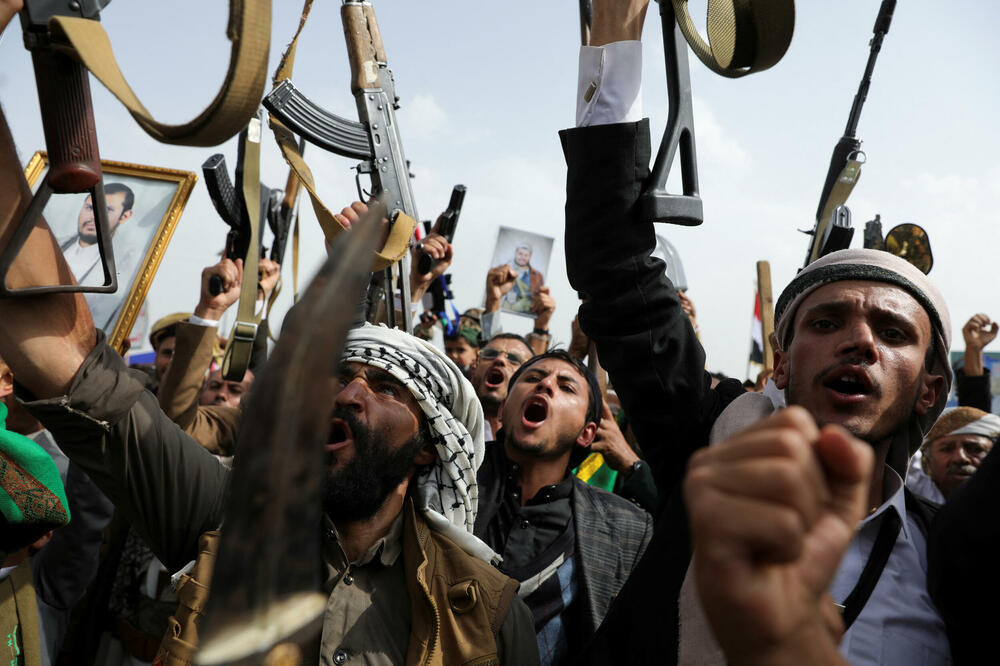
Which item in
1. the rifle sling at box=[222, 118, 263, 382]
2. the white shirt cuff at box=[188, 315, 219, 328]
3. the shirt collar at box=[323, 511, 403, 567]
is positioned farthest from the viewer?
the rifle sling at box=[222, 118, 263, 382]

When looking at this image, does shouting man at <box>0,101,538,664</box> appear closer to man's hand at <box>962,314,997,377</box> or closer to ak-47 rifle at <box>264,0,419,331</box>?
ak-47 rifle at <box>264,0,419,331</box>

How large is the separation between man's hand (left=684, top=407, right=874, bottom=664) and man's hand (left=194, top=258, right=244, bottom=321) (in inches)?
116

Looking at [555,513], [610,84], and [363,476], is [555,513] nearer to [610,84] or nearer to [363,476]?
[363,476]

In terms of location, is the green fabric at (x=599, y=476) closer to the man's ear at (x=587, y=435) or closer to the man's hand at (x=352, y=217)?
the man's ear at (x=587, y=435)

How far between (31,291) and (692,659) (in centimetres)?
139

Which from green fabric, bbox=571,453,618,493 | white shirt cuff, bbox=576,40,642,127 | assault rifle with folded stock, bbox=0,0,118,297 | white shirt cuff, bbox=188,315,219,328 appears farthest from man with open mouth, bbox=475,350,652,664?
assault rifle with folded stock, bbox=0,0,118,297

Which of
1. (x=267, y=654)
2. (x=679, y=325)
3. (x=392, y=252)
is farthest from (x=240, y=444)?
(x=392, y=252)

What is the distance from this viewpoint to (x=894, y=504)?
5.72 feet

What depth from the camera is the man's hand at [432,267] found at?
4.16 m

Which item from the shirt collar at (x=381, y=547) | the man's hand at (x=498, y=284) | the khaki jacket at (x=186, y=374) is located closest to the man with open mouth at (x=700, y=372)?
the shirt collar at (x=381, y=547)

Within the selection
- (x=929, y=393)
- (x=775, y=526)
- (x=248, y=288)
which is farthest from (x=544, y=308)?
(x=775, y=526)

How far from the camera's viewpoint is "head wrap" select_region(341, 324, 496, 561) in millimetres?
2574

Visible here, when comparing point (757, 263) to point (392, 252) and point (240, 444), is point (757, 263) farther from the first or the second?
point (240, 444)

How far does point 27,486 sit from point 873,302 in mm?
2067
